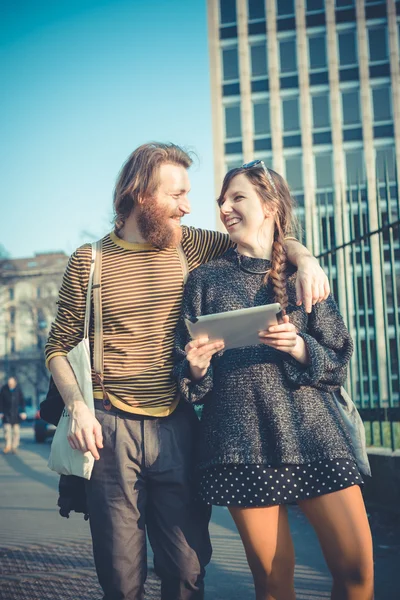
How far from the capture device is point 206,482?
8.04ft

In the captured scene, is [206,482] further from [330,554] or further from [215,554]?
[215,554]

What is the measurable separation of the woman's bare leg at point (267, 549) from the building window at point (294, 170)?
1834 inches

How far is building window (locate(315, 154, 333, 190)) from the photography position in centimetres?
4734

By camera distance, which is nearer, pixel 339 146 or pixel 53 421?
pixel 53 421

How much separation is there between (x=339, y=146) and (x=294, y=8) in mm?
11334

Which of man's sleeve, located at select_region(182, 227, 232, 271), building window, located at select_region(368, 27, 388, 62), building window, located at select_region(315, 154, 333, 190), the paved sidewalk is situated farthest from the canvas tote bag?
building window, located at select_region(368, 27, 388, 62)

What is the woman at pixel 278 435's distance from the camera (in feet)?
7.57

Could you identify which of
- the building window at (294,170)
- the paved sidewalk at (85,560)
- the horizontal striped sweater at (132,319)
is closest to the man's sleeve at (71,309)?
the horizontal striped sweater at (132,319)

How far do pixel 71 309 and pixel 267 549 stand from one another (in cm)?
123

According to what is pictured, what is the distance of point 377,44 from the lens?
1900 inches

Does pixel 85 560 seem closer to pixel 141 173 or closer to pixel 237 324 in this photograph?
pixel 141 173

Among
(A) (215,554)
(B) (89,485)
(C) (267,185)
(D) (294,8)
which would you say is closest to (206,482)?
(B) (89,485)

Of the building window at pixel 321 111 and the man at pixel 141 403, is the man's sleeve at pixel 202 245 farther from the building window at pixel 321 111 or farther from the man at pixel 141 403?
the building window at pixel 321 111

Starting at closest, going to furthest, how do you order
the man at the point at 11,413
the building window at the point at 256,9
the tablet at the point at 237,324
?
the tablet at the point at 237,324 < the man at the point at 11,413 < the building window at the point at 256,9
